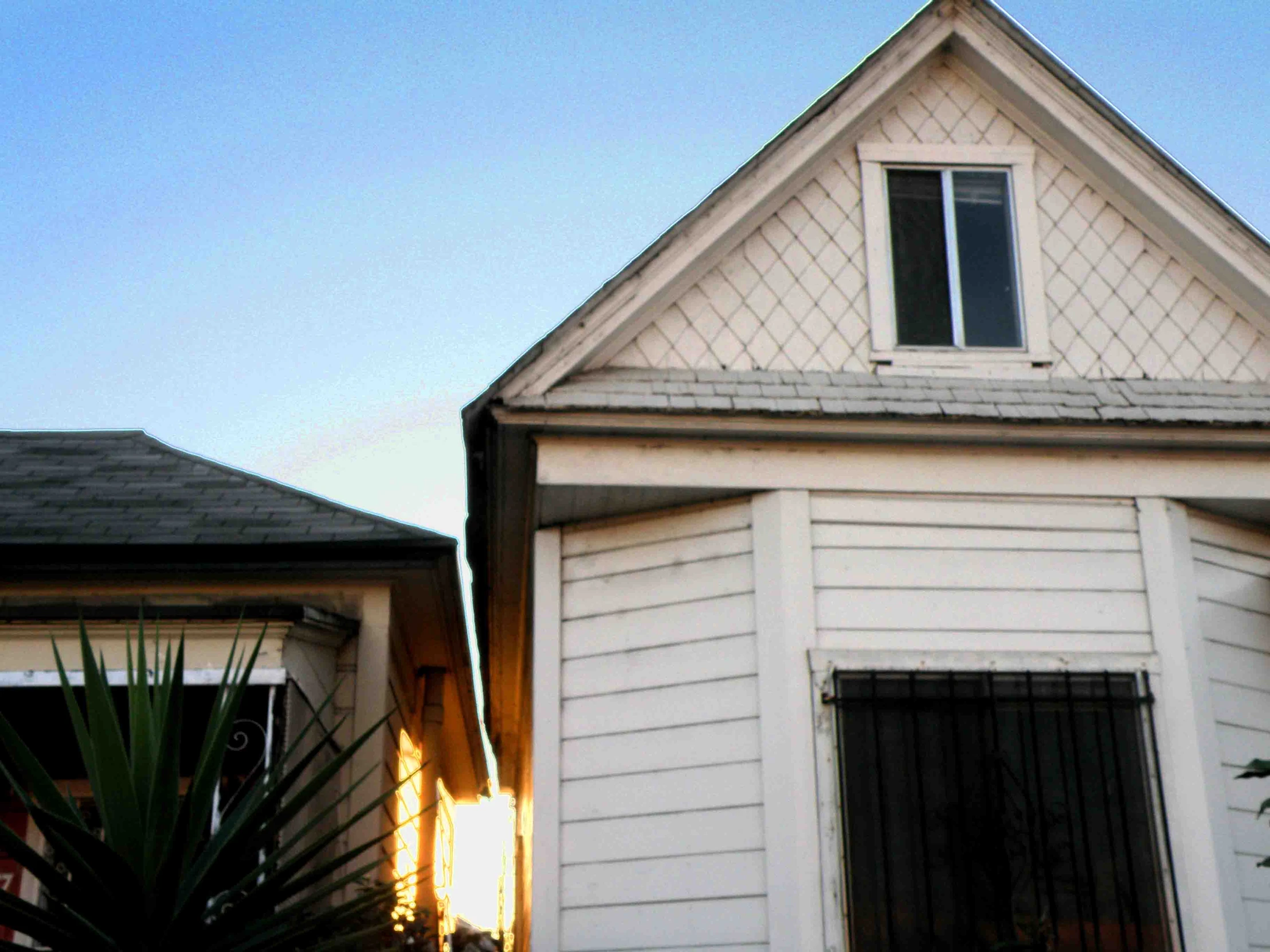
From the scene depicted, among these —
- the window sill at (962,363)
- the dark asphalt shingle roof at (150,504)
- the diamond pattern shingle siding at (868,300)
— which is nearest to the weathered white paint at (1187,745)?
the window sill at (962,363)

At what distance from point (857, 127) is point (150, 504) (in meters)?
4.72

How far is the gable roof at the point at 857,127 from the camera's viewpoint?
790cm

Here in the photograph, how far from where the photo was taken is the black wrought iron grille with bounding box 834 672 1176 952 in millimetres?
6758

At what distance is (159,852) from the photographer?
549 cm

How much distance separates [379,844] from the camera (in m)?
9.48

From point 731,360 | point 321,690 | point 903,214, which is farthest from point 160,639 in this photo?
point 903,214

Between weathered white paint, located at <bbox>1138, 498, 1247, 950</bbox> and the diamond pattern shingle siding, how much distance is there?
1027mm

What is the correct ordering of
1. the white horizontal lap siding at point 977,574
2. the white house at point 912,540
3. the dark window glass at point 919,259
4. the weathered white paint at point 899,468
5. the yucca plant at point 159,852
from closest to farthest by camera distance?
1. the yucca plant at point 159,852
2. the white house at point 912,540
3. the white horizontal lap siding at point 977,574
4. the weathered white paint at point 899,468
5. the dark window glass at point 919,259

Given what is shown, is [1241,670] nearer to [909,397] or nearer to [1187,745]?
[1187,745]

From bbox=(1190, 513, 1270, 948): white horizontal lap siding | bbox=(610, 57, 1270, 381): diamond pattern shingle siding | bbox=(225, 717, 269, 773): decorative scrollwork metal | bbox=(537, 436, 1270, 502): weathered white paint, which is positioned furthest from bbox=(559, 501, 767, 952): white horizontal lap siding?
bbox=(1190, 513, 1270, 948): white horizontal lap siding

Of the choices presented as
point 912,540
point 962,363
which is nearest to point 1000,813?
point 912,540

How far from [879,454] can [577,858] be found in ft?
7.75

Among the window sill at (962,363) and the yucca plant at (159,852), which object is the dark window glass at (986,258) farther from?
the yucca plant at (159,852)

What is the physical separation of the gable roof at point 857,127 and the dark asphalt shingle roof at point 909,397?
0.26 metres
